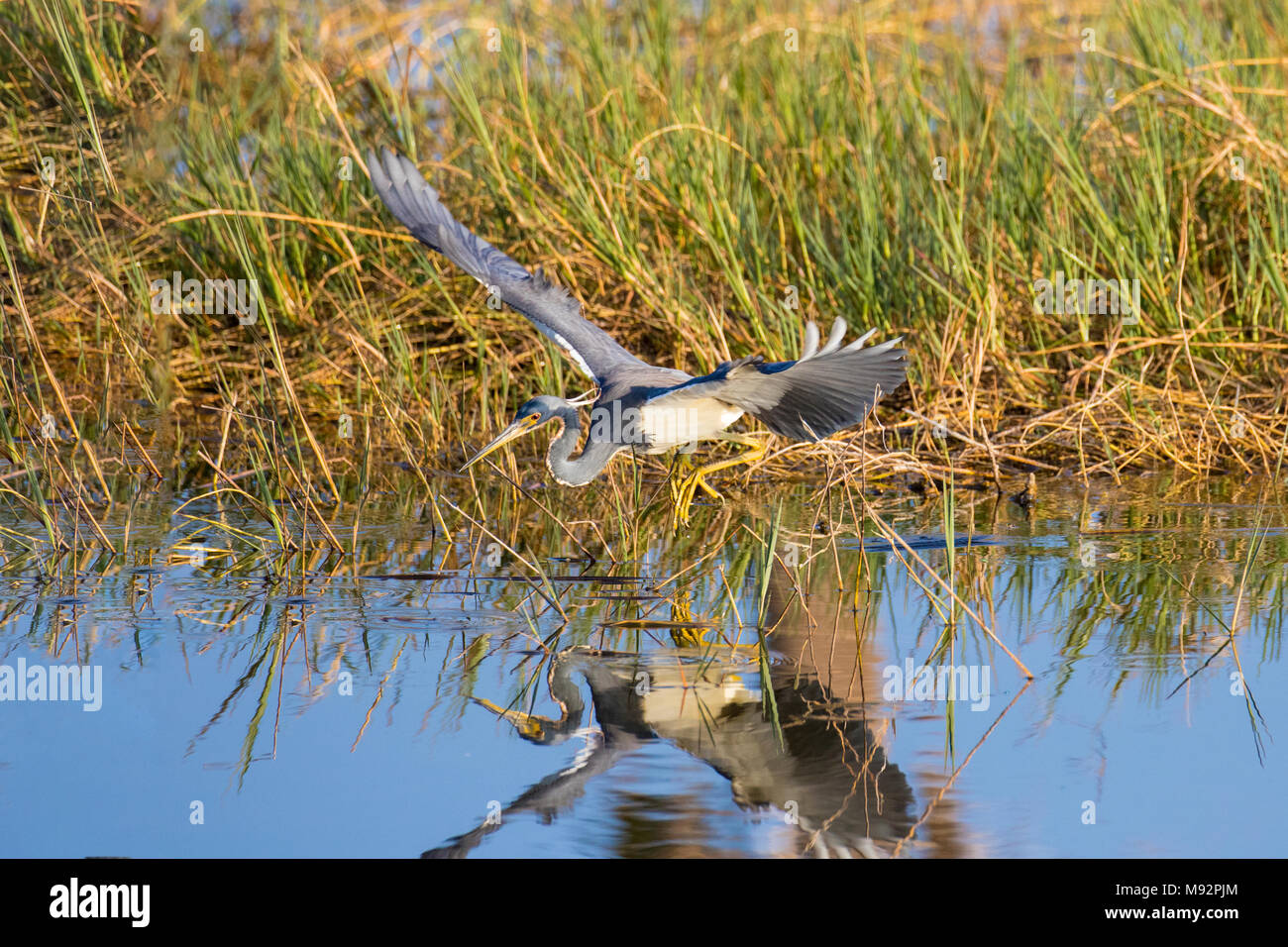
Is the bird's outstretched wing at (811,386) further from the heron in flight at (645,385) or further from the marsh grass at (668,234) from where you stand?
the marsh grass at (668,234)

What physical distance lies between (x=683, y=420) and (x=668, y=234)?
2.10 metres

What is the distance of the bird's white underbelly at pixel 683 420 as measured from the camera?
17.0ft

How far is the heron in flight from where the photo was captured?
4727mm

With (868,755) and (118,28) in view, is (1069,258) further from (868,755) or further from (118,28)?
(118,28)

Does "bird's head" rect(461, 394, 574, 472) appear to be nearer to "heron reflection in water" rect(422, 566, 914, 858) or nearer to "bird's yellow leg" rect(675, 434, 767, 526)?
"bird's yellow leg" rect(675, 434, 767, 526)

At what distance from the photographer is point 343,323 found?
727 centimetres

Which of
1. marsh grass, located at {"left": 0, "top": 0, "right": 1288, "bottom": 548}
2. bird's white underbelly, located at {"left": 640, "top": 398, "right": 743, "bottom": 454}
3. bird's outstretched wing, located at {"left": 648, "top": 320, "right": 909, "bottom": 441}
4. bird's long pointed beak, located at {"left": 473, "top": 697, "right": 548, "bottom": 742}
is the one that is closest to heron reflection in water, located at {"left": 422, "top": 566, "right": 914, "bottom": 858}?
bird's long pointed beak, located at {"left": 473, "top": 697, "right": 548, "bottom": 742}

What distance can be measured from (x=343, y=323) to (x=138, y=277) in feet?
3.13

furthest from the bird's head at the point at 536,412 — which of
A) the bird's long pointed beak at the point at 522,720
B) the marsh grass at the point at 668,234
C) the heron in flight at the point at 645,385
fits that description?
the bird's long pointed beak at the point at 522,720

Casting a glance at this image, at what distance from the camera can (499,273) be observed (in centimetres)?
595

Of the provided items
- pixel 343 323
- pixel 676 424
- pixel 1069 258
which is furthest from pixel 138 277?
pixel 1069 258

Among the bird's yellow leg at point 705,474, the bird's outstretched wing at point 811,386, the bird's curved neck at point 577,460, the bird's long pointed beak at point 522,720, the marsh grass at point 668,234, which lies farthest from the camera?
the marsh grass at point 668,234

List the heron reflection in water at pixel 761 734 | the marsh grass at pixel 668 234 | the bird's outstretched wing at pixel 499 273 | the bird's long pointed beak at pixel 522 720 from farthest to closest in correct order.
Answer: the marsh grass at pixel 668 234, the bird's outstretched wing at pixel 499 273, the bird's long pointed beak at pixel 522 720, the heron reflection in water at pixel 761 734

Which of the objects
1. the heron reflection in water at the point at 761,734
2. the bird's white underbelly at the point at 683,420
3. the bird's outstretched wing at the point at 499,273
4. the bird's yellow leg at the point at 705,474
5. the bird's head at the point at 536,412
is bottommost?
the heron reflection in water at the point at 761,734
